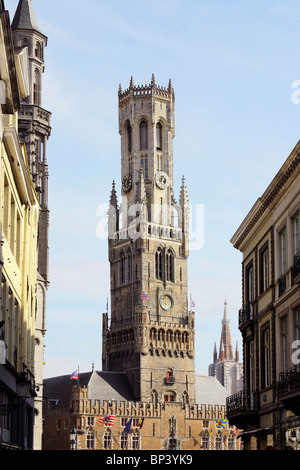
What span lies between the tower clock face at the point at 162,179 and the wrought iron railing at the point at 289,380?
103m

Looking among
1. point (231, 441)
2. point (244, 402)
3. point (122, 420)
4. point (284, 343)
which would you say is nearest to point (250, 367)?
point (244, 402)

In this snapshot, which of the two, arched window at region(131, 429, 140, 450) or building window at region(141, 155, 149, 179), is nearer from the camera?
arched window at region(131, 429, 140, 450)

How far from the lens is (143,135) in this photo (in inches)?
5359

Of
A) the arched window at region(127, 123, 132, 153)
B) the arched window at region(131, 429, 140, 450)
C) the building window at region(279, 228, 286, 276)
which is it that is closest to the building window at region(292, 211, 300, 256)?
the building window at region(279, 228, 286, 276)

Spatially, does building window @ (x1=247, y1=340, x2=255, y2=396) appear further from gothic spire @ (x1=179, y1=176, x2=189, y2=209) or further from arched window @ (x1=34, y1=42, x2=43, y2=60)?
gothic spire @ (x1=179, y1=176, x2=189, y2=209)

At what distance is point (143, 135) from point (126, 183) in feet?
26.8

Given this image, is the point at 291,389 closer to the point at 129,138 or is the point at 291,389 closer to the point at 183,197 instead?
the point at 183,197

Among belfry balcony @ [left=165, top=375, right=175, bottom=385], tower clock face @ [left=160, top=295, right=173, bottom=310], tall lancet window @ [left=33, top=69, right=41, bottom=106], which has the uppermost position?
tall lancet window @ [left=33, top=69, right=41, bottom=106]

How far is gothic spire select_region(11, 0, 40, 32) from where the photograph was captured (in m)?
61.4

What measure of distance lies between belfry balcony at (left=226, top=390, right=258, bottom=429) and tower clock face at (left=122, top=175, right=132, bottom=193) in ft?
311

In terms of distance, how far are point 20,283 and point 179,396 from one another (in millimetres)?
96300

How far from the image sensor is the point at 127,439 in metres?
118
